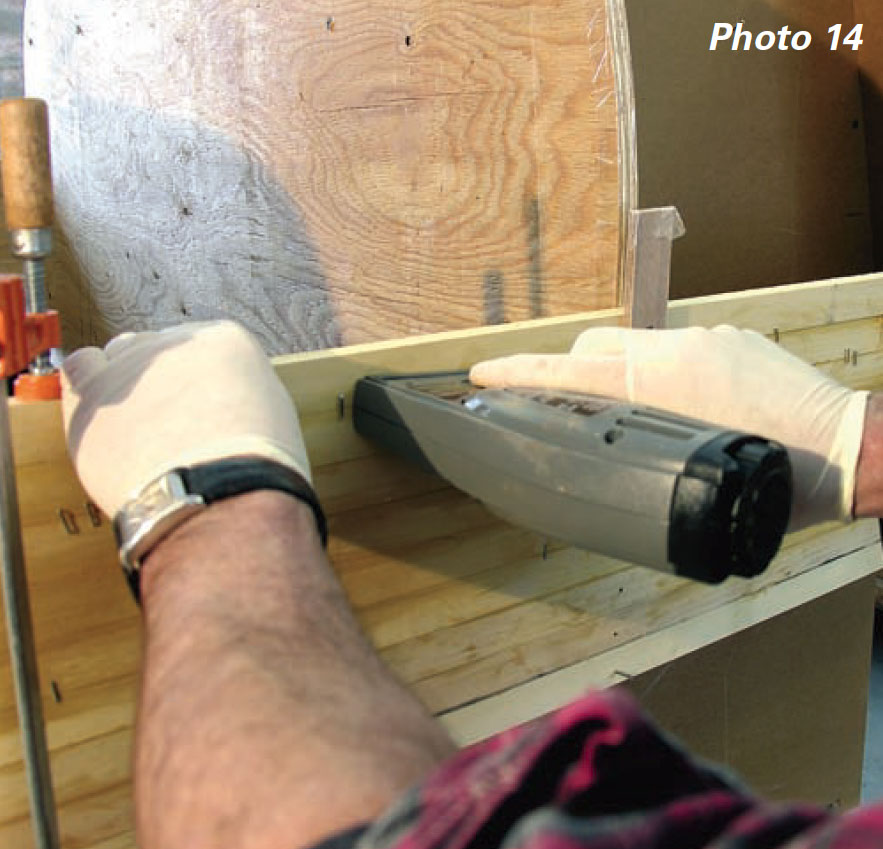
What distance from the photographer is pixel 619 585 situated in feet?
3.76

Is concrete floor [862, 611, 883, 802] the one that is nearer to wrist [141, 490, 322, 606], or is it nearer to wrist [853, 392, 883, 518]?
wrist [853, 392, 883, 518]

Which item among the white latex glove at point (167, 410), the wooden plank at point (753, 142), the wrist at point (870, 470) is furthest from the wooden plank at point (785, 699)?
the white latex glove at point (167, 410)

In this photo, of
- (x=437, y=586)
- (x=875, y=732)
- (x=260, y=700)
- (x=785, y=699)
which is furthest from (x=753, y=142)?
(x=260, y=700)

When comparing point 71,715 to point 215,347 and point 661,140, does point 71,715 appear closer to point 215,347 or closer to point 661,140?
point 215,347

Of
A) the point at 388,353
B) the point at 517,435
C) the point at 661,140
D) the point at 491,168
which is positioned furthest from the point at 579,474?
the point at 661,140

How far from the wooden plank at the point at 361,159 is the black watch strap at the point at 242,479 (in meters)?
0.60

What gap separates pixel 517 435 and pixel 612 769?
1.41 ft

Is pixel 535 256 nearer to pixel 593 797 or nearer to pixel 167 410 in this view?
pixel 167 410

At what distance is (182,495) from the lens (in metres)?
0.65

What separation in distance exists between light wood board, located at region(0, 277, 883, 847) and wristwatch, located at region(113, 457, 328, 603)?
0.13m

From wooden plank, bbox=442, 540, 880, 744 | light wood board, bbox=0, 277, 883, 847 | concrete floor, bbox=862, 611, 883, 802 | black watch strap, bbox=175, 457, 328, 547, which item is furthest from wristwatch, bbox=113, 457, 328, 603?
concrete floor, bbox=862, 611, 883, 802

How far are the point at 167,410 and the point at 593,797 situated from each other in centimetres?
47

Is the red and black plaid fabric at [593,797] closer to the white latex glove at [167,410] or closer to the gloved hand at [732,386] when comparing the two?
the white latex glove at [167,410]

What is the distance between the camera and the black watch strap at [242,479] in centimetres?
66
